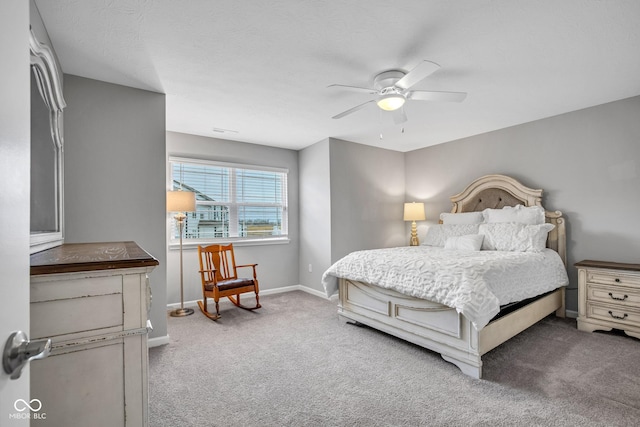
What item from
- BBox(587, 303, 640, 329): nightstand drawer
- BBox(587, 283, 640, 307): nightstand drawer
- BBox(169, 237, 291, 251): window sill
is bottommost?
BBox(587, 303, 640, 329): nightstand drawer

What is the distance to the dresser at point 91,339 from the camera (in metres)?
1.05

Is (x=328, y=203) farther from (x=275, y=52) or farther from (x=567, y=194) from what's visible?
(x=567, y=194)

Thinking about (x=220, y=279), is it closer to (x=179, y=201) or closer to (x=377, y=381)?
(x=179, y=201)

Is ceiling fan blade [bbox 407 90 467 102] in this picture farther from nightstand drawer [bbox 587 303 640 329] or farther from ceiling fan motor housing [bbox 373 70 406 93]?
nightstand drawer [bbox 587 303 640 329]

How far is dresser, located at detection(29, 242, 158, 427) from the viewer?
1.05 metres

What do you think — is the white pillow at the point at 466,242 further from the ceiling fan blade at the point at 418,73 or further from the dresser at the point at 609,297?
the ceiling fan blade at the point at 418,73

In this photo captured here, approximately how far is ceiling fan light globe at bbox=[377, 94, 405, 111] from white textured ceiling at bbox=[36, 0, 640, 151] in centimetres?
22

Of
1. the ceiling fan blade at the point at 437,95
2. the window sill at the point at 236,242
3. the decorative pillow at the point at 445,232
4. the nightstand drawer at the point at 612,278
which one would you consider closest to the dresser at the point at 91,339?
the ceiling fan blade at the point at 437,95

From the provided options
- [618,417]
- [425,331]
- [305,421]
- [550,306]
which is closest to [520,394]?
[618,417]

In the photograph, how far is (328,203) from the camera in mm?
4641

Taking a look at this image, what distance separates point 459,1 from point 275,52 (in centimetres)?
125

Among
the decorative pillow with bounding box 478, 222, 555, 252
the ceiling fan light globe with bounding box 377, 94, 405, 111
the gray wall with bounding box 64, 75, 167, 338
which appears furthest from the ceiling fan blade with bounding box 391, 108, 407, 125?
the gray wall with bounding box 64, 75, 167, 338

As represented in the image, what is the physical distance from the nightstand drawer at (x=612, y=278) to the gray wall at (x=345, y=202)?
8.96ft

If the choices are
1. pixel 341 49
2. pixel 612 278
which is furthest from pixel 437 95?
pixel 612 278
